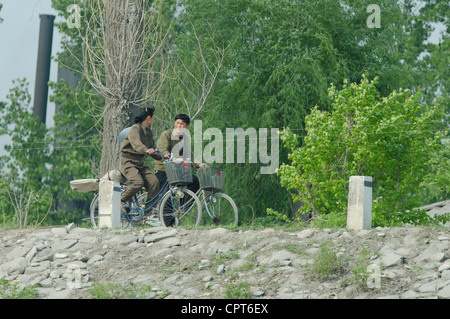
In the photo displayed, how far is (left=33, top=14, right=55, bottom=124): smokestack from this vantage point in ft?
81.2

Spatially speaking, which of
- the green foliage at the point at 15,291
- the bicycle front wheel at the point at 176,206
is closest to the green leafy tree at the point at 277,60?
the bicycle front wheel at the point at 176,206

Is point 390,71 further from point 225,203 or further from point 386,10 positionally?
point 225,203

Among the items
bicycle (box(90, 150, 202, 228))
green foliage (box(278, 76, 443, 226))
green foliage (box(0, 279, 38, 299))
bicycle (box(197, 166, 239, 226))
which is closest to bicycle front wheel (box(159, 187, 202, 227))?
bicycle (box(90, 150, 202, 228))

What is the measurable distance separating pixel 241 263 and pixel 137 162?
3.12m

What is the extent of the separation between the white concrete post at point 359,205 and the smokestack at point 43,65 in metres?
17.3

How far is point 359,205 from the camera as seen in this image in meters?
9.37

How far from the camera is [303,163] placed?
11867 millimetres

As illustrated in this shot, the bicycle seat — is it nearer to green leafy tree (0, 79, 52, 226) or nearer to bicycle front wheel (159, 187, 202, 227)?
bicycle front wheel (159, 187, 202, 227)

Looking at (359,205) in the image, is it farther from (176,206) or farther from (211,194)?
(176,206)

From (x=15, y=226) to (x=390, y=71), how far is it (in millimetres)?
9648

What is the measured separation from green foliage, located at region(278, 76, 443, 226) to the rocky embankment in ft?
9.11

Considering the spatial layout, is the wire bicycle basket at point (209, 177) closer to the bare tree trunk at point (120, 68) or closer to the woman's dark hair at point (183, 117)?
the woman's dark hair at point (183, 117)

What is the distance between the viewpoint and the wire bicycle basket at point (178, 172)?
10125 mm

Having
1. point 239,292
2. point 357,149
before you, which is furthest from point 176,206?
point 239,292
